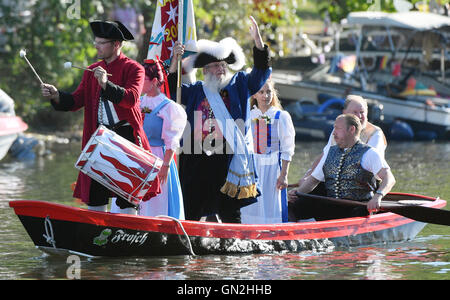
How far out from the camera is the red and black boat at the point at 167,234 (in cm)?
806

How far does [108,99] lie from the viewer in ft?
24.5

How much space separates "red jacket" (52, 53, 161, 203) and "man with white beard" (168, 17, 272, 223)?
80 cm

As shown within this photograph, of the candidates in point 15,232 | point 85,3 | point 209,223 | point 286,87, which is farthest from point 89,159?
point 286,87

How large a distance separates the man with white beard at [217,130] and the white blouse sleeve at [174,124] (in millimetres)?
421

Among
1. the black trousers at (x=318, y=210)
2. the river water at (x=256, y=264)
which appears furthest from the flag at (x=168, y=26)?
the black trousers at (x=318, y=210)

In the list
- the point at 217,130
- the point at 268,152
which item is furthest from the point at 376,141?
the point at 217,130

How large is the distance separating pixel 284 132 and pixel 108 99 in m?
2.40

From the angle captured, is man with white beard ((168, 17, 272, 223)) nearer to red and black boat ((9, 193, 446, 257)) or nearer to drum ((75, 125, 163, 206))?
red and black boat ((9, 193, 446, 257))

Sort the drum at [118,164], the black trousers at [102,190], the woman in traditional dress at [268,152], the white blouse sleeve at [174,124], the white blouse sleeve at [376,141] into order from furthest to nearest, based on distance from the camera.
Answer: the white blouse sleeve at [376,141] → the woman in traditional dress at [268,152] → the white blouse sleeve at [174,124] → the black trousers at [102,190] → the drum at [118,164]

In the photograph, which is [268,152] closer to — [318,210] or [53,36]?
[318,210]

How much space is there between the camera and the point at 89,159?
7602 mm

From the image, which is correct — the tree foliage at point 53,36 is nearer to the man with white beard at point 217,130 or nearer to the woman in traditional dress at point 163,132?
the man with white beard at point 217,130

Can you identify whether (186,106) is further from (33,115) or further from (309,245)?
(33,115)
